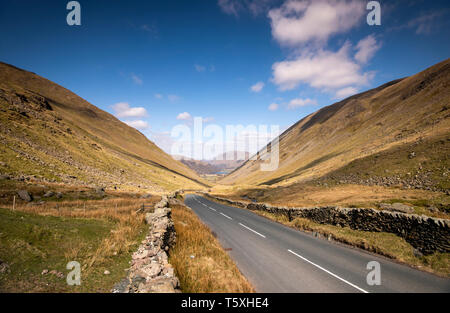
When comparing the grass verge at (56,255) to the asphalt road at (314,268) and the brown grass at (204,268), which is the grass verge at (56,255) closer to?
the brown grass at (204,268)

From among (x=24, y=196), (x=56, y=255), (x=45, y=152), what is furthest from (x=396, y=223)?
(x=45, y=152)

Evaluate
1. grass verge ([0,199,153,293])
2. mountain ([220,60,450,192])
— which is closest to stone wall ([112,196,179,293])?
grass verge ([0,199,153,293])

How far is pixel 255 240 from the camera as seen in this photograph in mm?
11766

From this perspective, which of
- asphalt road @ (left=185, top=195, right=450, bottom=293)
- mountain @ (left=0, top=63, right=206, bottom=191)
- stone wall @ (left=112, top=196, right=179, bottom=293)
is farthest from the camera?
mountain @ (left=0, top=63, right=206, bottom=191)

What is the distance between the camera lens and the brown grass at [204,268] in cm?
602

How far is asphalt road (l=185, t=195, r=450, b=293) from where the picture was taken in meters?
6.33

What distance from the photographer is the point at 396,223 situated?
408 inches

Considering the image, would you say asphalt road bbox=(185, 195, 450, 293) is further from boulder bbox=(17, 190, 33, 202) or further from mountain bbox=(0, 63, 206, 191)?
mountain bbox=(0, 63, 206, 191)

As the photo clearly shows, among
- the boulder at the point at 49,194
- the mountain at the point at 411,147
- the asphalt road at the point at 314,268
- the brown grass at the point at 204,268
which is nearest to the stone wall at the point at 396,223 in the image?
the asphalt road at the point at 314,268

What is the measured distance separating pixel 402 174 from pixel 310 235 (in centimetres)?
2860

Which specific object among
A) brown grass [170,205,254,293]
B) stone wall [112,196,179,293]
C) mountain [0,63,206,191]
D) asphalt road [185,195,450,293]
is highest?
mountain [0,63,206,191]

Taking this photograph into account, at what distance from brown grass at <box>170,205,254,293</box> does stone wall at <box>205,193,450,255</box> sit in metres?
8.39

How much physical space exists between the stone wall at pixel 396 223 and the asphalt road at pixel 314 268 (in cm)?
190
